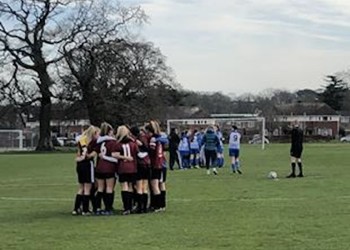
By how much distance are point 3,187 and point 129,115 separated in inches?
1819

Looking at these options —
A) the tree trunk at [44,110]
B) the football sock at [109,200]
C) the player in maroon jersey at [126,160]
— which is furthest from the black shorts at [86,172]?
the tree trunk at [44,110]

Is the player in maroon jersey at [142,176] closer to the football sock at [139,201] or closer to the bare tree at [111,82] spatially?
the football sock at [139,201]

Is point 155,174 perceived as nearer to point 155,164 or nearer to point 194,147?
point 155,164

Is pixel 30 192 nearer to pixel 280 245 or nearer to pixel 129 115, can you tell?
pixel 280 245

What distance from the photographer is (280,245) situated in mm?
11055

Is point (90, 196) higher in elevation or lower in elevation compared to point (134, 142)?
lower

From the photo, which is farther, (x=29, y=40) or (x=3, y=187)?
(x=29, y=40)

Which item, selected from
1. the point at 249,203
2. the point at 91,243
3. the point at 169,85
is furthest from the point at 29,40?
the point at 91,243

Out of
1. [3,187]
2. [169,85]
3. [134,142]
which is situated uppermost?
[169,85]

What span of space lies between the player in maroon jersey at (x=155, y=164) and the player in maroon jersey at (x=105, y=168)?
84 centimetres

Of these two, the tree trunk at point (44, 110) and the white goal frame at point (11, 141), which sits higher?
the tree trunk at point (44, 110)

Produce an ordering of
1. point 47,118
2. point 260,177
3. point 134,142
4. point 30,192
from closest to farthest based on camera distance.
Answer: point 134,142
point 30,192
point 260,177
point 47,118

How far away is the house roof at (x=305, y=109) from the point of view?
148 metres

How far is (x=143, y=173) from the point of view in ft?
52.4
